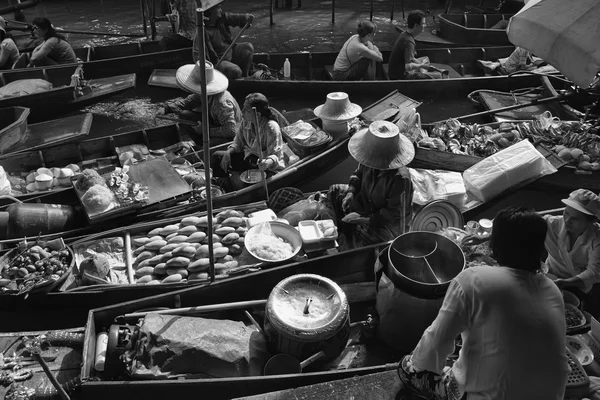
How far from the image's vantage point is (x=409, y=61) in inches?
344

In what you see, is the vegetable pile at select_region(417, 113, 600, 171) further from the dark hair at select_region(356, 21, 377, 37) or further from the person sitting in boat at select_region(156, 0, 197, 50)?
the person sitting in boat at select_region(156, 0, 197, 50)

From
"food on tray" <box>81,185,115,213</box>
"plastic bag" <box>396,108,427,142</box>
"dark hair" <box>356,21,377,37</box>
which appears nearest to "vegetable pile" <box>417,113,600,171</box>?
"plastic bag" <box>396,108,427,142</box>

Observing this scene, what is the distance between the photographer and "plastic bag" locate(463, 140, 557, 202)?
5.68 m

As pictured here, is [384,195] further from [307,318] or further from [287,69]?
[287,69]

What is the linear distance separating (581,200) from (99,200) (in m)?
4.63

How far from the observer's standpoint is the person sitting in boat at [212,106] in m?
6.29

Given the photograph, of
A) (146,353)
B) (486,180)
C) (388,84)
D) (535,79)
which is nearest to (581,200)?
(486,180)

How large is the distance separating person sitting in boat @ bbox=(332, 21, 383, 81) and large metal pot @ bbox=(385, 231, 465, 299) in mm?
5072

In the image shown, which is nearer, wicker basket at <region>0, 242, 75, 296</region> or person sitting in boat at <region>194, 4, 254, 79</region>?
wicker basket at <region>0, 242, 75, 296</region>

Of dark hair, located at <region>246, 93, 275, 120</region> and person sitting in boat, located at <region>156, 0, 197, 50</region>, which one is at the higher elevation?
person sitting in boat, located at <region>156, 0, 197, 50</region>

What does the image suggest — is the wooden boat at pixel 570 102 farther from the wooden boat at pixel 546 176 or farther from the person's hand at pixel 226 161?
the person's hand at pixel 226 161

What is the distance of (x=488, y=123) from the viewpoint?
7.52 m

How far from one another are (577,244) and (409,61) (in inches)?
215

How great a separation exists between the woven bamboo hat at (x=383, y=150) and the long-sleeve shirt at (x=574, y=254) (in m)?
1.35
